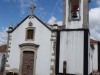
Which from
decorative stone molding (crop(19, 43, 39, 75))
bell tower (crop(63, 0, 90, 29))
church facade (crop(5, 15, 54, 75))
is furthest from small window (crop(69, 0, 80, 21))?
decorative stone molding (crop(19, 43, 39, 75))

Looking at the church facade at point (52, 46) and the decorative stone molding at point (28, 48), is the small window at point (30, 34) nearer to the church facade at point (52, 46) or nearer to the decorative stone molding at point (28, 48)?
the church facade at point (52, 46)

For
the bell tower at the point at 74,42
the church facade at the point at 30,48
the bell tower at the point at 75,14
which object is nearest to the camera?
the bell tower at the point at 74,42

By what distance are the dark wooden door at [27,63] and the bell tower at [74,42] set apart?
258 centimetres

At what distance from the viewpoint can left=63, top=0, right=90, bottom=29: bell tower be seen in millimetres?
18469

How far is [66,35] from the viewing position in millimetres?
18500

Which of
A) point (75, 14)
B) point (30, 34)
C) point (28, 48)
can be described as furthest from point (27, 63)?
point (75, 14)

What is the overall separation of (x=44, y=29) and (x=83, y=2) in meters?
4.32

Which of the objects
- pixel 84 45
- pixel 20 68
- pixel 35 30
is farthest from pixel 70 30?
pixel 20 68

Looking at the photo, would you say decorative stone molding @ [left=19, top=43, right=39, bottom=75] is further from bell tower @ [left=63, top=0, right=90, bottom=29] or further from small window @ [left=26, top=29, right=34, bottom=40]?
bell tower @ [left=63, top=0, right=90, bottom=29]

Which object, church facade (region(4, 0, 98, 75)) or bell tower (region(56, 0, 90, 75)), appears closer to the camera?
bell tower (region(56, 0, 90, 75))

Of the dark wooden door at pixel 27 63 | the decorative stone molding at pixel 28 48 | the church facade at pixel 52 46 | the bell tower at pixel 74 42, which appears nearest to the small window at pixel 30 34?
the church facade at pixel 52 46

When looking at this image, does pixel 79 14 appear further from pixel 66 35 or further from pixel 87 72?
pixel 87 72

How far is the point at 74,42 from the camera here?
59.6ft

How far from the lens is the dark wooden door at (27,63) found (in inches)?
765
